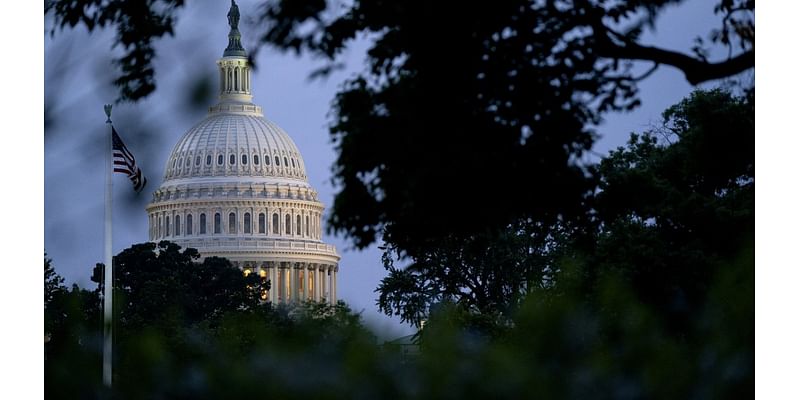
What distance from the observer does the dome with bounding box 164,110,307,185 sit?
36.7 feet

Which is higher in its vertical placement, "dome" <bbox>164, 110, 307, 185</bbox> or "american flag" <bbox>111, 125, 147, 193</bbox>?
"dome" <bbox>164, 110, 307, 185</bbox>

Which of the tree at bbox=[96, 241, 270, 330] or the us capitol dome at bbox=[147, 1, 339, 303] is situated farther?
the tree at bbox=[96, 241, 270, 330]

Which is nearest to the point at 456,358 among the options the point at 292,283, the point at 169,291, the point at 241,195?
the point at 169,291

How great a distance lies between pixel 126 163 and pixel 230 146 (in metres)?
2.44

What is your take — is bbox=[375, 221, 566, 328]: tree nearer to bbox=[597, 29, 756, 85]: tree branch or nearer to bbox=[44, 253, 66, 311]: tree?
bbox=[597, 29, 756, 85]: tree branch

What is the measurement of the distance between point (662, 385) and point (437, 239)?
2.06 m

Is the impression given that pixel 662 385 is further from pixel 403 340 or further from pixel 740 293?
pixel 403 340

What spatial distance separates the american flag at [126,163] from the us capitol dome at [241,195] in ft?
0.66

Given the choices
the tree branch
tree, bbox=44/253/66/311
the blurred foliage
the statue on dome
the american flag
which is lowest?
the blurred foliage

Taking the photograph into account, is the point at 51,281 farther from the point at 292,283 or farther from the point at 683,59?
the point at 683,59

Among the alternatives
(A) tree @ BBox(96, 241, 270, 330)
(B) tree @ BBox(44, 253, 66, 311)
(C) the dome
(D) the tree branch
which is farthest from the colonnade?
(D) the tree branch

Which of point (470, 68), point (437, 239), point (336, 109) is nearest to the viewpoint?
point (470, 68)

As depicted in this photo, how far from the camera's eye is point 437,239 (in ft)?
36.1

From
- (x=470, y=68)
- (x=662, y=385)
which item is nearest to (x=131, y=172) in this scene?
(x=470, y=68)
